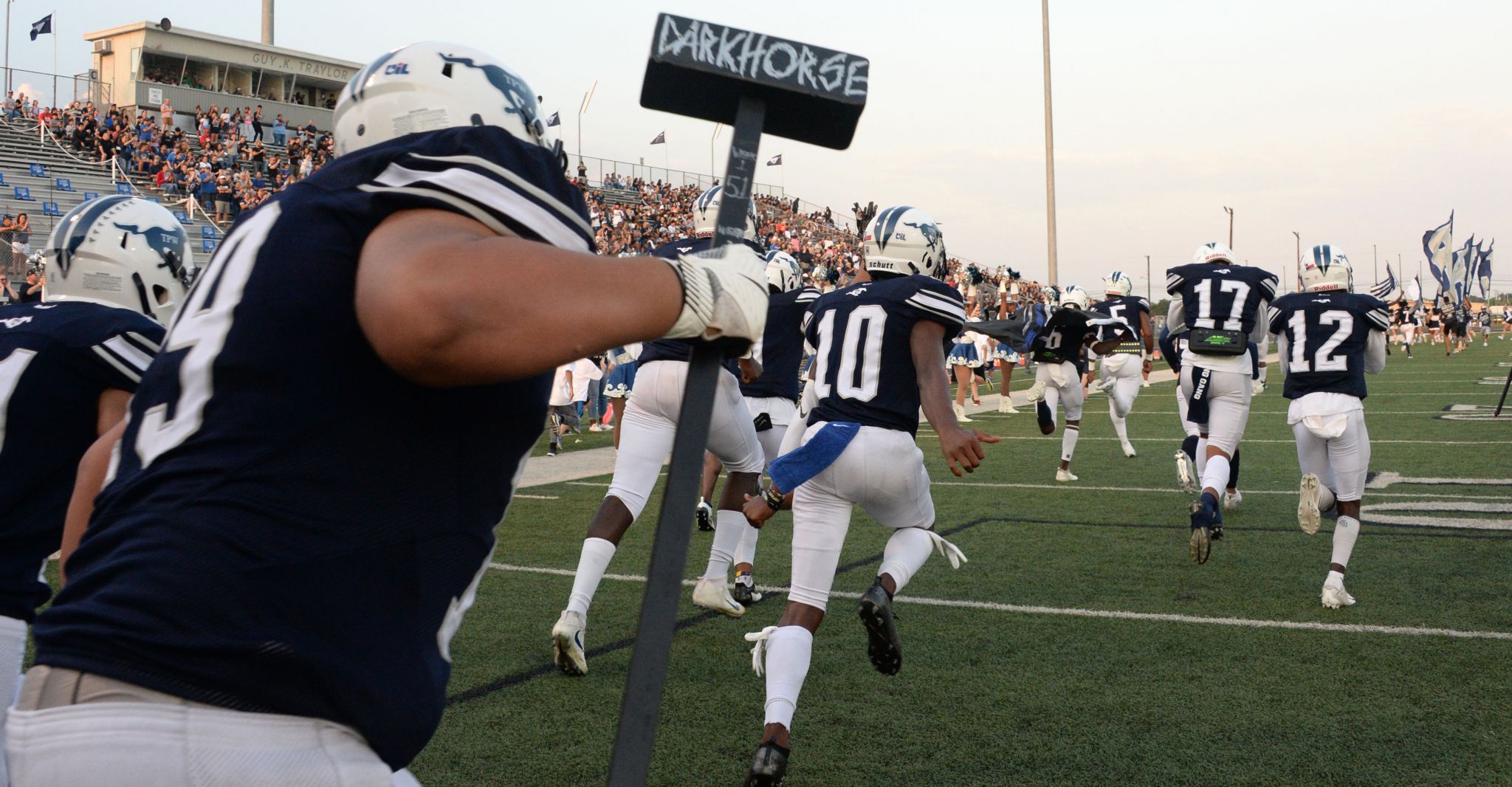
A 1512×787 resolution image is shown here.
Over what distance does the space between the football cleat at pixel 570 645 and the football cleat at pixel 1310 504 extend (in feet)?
14.5

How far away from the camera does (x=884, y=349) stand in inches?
177

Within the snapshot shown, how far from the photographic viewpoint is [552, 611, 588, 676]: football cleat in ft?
16.2

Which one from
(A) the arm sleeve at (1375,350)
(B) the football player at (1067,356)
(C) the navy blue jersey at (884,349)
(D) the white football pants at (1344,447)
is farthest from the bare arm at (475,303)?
(B) the football player at (1067,356)

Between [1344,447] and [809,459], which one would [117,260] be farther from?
[1344,447]

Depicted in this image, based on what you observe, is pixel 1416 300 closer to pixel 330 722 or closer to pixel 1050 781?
pixel 1050 781

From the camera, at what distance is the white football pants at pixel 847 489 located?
4320mm

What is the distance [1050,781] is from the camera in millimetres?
3814

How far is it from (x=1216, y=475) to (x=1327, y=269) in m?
1.44

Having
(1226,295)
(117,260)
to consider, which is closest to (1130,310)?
(1226,295)

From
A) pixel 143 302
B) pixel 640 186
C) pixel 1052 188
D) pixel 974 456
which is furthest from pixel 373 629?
pixel 640 186

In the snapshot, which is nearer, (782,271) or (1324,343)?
(1324,343)

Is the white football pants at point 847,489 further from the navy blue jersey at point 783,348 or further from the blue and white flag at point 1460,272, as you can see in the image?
the blue and white flag at point 1460,272

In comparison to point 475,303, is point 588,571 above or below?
below

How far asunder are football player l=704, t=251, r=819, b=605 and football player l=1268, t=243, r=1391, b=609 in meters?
2.86
